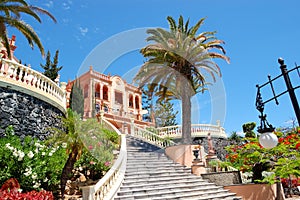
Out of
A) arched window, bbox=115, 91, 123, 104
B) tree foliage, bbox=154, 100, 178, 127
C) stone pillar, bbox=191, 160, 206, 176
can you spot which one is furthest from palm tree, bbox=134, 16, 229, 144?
tree foliage, bbox=154, 100, 178, 127

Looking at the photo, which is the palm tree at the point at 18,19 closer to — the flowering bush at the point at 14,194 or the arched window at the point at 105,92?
the flowering bush at the point at 14,194

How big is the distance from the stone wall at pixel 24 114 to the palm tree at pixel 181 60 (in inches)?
260

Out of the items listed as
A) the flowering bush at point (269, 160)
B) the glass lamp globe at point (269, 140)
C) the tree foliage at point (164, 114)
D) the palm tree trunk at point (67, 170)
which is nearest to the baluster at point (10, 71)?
the palm tree trunk at point (67, 170)

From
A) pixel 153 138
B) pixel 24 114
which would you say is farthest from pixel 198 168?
pixel 24 114

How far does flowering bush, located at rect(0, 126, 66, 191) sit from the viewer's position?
7348mm

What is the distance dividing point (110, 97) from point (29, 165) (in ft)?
68.1

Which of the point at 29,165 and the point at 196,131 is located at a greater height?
the point at 196,131

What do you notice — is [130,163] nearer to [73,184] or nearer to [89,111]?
[73,184]

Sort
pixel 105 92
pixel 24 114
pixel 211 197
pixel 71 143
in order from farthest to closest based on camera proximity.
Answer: pixel 105 92, pixel 24 114, pixel 211 197, pixel 71 143

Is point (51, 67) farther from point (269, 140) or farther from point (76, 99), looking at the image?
point (269, 140)

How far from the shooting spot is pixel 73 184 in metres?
9.43

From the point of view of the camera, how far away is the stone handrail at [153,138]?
54.7 ft

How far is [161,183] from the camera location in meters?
9.47

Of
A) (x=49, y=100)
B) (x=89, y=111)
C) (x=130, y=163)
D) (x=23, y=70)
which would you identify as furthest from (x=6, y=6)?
(x=89, y=111)
